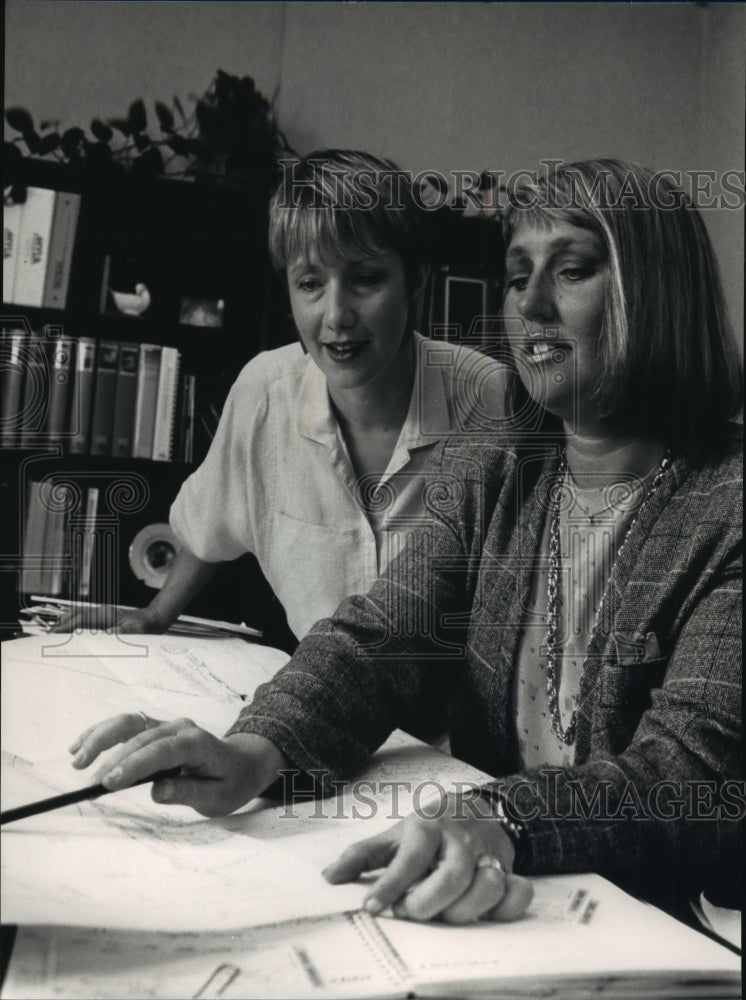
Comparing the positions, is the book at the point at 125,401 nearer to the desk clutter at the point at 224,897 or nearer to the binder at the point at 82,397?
the binder at the point at 82,397

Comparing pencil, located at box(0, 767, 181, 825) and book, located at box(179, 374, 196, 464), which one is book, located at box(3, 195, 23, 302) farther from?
pencil, located at box(0, 767, 181, 825)

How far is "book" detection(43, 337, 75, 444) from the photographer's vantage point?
2.84ft

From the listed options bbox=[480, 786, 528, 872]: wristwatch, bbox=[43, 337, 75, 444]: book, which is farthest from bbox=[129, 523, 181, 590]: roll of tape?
bbox=[480, 786, 528, 872]: wristwatch

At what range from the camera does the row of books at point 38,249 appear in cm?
87

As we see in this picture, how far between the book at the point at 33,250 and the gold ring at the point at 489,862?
0.59m

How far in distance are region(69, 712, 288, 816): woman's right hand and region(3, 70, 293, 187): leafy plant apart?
0.48m

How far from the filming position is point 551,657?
0.88 metres

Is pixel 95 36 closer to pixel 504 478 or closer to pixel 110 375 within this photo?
pixel 110 375

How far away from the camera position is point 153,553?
864mm

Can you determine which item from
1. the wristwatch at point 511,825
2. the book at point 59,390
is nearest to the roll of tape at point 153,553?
the book at point 59,390

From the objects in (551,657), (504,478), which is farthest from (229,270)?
(551,657)

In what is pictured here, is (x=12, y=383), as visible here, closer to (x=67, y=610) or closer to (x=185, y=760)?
(x=67, y=610)

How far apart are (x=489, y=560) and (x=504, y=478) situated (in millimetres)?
76
